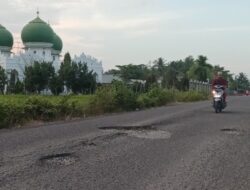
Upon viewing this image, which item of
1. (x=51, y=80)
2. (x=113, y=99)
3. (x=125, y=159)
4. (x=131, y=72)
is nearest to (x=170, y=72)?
(x=131, y=72)

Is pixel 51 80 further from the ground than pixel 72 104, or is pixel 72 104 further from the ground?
pixel 51 80

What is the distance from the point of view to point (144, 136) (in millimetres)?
11211

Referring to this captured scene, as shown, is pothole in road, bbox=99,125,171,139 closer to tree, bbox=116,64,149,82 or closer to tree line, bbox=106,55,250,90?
tree line, bbox=106,55,250,90

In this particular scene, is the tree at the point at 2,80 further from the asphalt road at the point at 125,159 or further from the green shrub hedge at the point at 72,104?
the asphalt road at the point at 125,159

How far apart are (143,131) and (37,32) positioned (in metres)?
61.7

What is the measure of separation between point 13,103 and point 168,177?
881 centimetres

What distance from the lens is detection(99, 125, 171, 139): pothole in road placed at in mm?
11282

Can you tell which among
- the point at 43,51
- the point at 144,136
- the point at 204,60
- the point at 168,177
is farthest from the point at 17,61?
the point at 168,177

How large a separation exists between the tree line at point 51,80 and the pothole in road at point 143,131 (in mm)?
50488

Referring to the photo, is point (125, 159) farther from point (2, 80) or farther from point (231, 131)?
point (2, 80)

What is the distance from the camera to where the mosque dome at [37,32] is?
71562 millimetres

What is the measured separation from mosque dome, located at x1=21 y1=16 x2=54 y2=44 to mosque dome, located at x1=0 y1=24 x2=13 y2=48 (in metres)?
2.30


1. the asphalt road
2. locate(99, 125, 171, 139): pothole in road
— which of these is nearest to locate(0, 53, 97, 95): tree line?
locate(99, 125, 171, 139): pothole in road

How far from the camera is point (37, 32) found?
71750 mm
